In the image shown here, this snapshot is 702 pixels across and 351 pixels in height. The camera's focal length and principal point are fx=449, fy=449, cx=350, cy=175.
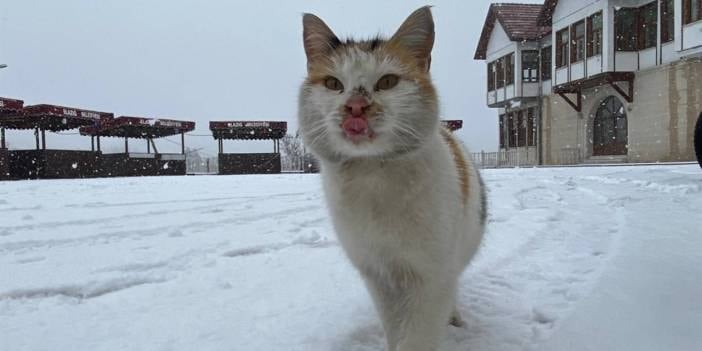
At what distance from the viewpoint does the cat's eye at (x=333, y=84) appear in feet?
5.96

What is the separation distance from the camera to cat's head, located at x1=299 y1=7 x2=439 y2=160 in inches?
64.0

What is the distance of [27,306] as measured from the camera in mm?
2160

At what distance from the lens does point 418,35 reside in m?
1.99

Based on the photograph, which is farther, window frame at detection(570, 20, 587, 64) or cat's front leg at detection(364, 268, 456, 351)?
window frame at detection(570, 20, 587, 64)

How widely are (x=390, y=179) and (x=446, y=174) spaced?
251 mm

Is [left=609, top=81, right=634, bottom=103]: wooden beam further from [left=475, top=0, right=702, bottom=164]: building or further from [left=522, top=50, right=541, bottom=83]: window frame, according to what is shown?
[left=522, top=50, right=541, bottom=83]: window frame

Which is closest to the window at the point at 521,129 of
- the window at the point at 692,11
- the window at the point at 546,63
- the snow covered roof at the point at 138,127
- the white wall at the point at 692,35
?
the window at the point at 546,63

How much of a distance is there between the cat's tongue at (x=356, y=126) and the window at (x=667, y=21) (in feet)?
67.1

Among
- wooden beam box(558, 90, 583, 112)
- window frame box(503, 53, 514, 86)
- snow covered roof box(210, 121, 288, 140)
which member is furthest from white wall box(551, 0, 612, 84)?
snow covered roof box(210, 121, 288, 140)

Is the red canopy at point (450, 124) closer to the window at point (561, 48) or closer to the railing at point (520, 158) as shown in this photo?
the railing at point (520, 158)

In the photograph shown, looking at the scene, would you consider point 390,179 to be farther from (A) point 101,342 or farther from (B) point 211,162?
(B) point 211,162

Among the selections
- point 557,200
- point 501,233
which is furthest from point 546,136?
point 501,233

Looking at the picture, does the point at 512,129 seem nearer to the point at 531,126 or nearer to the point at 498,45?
the point at 531,126

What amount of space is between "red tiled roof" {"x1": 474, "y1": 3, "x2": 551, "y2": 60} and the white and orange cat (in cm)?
2556
